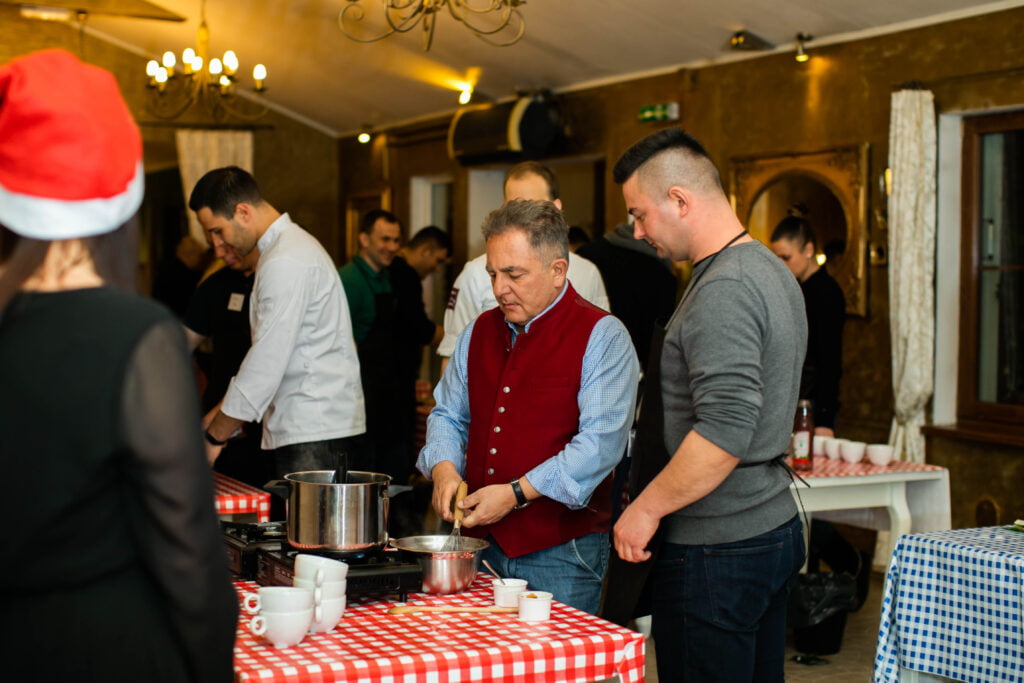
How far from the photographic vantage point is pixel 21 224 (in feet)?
3.99

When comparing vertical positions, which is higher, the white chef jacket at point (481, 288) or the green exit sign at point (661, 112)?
the green exit sign at point (661, 112)

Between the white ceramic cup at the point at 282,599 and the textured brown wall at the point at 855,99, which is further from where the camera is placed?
the textured brown wall at the point at 855,99

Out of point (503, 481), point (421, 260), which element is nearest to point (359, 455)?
point (503, 481)

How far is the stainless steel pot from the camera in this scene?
2.28m

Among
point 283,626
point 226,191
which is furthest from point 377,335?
point 283,626

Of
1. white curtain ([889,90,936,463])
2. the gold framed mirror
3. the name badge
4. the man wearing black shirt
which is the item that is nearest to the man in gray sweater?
the name badge

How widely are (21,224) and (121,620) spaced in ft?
1.40

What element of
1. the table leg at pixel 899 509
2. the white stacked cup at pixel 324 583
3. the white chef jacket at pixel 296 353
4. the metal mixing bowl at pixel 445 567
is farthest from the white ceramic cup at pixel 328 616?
the table leg at pixel 899 509

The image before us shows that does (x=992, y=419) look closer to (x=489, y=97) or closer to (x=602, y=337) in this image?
(x=602, y=337)

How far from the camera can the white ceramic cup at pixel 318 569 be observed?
6.88 ft

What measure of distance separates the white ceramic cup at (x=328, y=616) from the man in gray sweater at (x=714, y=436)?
583 millimetres

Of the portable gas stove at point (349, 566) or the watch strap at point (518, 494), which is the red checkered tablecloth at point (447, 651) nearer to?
the portable gas stove at point (349, 566)

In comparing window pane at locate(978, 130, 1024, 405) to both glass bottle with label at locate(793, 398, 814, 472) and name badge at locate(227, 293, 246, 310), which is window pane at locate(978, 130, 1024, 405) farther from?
name badge at locate(227, 293, 246, 310)

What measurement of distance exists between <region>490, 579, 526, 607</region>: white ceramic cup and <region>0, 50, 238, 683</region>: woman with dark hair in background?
1.02 meters
